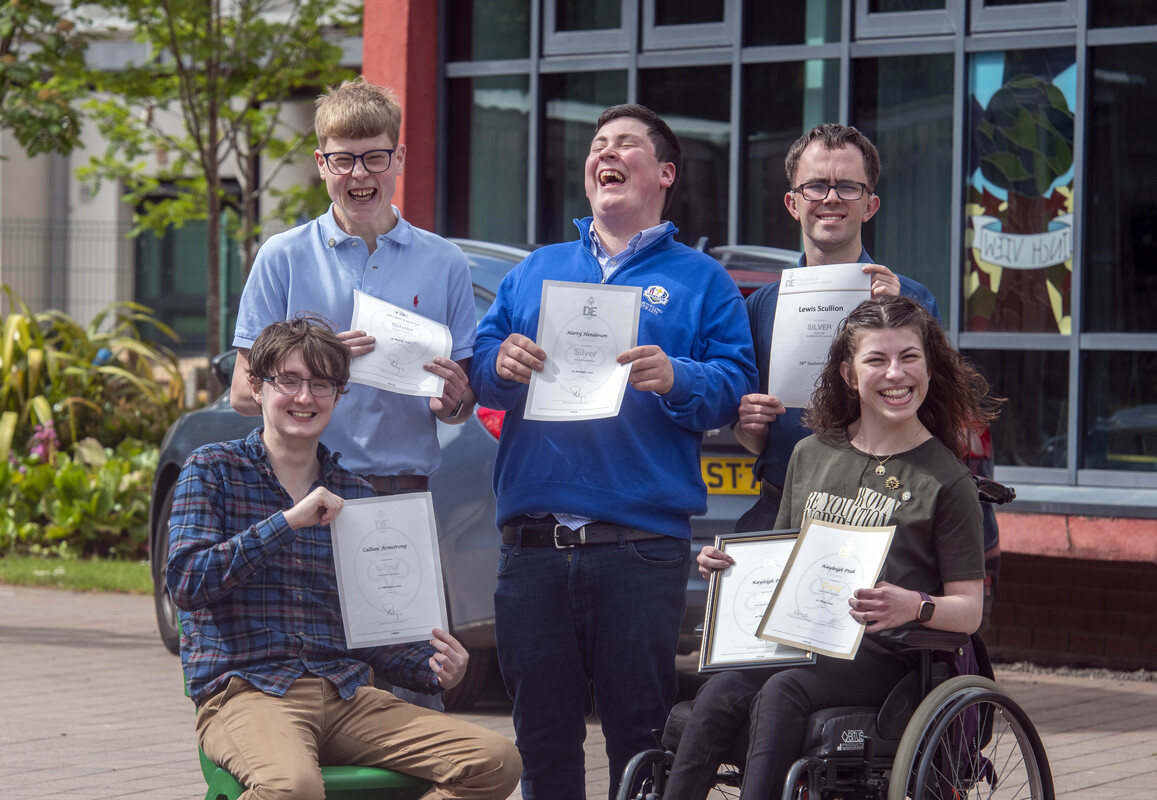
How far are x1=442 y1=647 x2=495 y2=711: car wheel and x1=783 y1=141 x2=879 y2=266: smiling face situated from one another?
2.80m

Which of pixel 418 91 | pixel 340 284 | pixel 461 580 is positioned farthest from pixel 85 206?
pixel 340 284

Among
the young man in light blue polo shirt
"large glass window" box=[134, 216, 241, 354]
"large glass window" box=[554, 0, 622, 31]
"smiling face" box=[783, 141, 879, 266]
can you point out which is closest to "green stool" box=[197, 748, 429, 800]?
the young man in light blue polo shirt

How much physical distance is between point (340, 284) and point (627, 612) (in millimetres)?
1065

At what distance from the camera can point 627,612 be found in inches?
154

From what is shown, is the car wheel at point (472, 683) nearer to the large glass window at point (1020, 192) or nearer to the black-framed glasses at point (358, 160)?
the black-framed glasses at point (358, 160)

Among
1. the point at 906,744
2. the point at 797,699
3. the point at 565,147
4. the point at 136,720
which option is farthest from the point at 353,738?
the point at 565,147

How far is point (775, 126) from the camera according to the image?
958 cm

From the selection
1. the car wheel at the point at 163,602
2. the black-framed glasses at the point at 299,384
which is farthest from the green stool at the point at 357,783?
the car wheel at the point at 163,602

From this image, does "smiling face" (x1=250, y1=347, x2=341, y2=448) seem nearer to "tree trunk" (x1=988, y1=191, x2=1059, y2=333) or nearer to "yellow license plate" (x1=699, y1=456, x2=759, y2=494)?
"yellow license plate" (x1=699, y1=456, x2=759, y2=494)

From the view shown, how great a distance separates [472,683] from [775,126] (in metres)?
4.40

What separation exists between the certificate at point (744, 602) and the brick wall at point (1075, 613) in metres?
4.49

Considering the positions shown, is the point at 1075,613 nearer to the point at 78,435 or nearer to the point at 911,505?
the point at 911,505

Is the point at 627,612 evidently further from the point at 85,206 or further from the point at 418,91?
the point at 85,206

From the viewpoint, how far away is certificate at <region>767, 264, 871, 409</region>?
399cm
